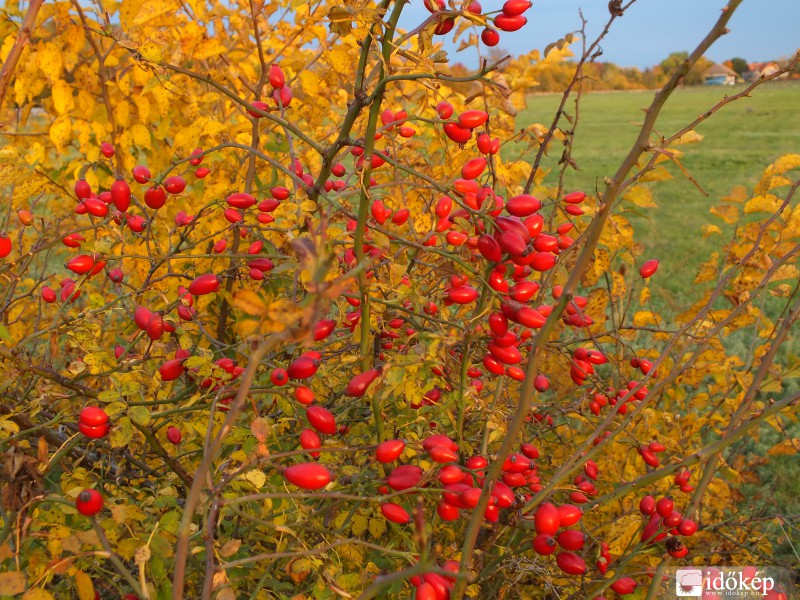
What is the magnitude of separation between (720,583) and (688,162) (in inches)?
514

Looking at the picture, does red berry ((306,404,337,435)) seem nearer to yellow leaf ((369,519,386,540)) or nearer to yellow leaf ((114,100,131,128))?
yellow leaf ((369,519,386,540))

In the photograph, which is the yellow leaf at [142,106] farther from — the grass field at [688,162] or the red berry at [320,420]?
the red berry at [320,420]

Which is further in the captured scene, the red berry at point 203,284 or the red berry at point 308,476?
the red berry at point 203,284

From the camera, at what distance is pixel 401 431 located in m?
1.35

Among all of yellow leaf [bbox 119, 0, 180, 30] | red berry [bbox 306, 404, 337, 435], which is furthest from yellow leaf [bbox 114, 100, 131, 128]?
red berry [bbox 306, 404, 337, 435]

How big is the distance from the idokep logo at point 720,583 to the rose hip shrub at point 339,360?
0.05 metres

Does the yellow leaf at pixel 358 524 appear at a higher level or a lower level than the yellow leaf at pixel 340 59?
lower

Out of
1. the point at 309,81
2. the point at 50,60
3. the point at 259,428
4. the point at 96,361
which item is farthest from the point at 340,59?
the point at 259,428

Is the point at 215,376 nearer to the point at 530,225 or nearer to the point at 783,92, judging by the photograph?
the point at 530,225

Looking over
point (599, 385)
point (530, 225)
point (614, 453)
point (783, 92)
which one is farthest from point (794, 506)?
point (783, 92)

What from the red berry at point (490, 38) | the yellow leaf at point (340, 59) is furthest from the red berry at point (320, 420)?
the yellow leaf at point (340, 59)

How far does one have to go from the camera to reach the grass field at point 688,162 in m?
6.08

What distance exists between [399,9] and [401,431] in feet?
2.65
